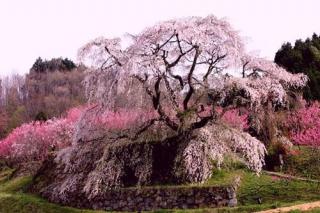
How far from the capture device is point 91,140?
1995cm

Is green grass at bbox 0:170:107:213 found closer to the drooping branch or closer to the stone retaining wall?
the stone retaining wall

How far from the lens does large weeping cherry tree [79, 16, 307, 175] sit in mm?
18062

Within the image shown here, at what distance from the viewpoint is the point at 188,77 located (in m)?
19.8

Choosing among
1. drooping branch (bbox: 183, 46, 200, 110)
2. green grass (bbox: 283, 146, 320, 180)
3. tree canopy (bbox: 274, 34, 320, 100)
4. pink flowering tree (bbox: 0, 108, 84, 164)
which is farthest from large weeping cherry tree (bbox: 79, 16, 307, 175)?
pink flowering tree (bbox: 0, 108, 84, 164)

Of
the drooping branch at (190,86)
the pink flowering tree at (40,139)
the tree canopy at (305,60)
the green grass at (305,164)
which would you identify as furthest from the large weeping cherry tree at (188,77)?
the pink flowering tree at (40,139)

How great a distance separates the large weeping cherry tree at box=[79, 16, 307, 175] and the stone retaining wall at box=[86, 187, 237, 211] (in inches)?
61.4

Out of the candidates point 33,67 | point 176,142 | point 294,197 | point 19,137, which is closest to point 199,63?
point 176,142

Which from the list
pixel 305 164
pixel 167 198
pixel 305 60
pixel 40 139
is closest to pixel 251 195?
pixel 167 198

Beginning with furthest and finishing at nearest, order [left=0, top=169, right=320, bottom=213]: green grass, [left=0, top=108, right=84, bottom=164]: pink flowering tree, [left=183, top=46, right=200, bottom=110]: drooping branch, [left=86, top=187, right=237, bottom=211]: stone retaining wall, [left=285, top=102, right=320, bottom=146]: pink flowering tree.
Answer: [left=0, top=108, right=84, bottom=164]: pink flowering tree → [left=285, top=102, right=320, bottom=146]: pink flowering tree → [left=183, top=46, right=200, bottom=110]: drooping branch → [left=86, top=187, right=237, bottom=211]: stone retaining wall → [left=0, top=169, right=320, bottom=213]: green grass

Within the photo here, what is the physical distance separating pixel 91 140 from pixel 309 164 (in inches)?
363

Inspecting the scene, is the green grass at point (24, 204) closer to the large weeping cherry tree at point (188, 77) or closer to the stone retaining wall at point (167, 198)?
the stone retaining wall at point (167, 198)

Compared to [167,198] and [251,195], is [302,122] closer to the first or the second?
[251,195]

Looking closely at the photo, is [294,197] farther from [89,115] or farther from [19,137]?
[19,137]

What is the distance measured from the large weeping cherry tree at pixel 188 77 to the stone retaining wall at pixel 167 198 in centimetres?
156
